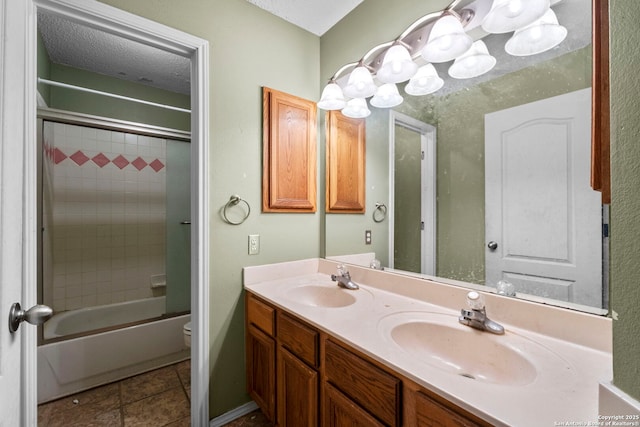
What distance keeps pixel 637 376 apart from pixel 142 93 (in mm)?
3473

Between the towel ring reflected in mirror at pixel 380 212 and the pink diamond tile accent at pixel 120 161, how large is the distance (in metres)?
2.44

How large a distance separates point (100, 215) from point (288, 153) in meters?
1.99

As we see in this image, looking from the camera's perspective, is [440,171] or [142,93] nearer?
[440,171]

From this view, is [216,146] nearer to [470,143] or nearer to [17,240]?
[17,240]

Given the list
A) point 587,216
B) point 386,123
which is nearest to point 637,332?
point 587,216

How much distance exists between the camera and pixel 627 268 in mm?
442

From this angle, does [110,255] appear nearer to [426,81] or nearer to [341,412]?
[341,412]

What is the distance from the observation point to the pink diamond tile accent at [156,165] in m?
2.68

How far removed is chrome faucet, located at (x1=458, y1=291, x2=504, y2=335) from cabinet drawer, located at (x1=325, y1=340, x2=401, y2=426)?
1.29 ft

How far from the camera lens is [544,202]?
920mm

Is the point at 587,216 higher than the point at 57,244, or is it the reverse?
the point at 587,216

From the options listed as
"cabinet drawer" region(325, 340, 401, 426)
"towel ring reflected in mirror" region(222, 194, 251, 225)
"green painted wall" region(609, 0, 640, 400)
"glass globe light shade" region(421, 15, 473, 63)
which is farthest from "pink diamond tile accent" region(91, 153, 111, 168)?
"green painted wall" region(609, 0, 640, 400)

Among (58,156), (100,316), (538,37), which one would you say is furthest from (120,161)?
(538,37)

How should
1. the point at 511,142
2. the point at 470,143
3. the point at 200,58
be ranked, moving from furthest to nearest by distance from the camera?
the point at 200,58 → the point at 470,143 → the point at 511,142
